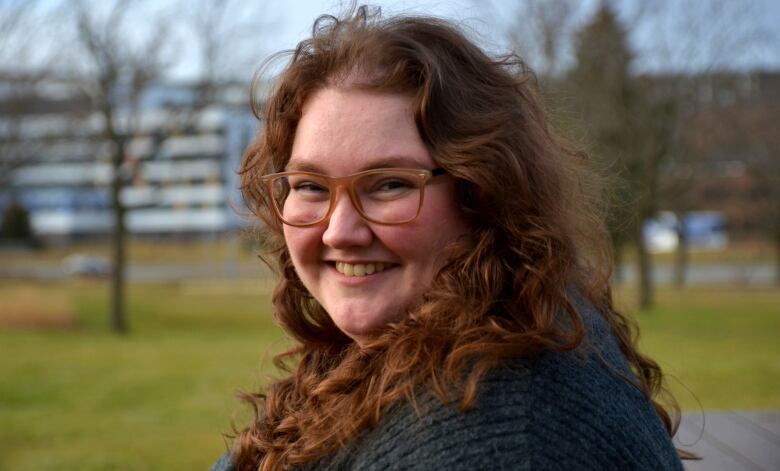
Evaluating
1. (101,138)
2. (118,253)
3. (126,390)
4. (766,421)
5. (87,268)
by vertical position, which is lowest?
(87,268)

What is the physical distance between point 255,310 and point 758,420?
21722mm

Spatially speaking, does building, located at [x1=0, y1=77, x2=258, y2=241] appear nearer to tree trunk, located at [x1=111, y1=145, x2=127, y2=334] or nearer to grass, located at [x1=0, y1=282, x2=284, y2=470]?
tree trunk, located at [x1=111, y1=145, x2=127, y2=334]

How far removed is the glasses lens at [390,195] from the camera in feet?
5.13

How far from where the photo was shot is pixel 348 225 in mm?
1608

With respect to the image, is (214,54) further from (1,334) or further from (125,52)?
(1,334)

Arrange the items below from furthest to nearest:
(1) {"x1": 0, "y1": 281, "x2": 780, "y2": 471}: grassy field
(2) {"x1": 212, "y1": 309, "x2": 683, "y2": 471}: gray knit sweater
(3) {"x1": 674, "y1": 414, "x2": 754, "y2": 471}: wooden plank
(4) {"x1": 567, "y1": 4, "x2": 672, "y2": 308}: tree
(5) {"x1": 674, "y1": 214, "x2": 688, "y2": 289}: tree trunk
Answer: (5) {"x1": 674, "y1": 214, "x2": 688, "y2": 289}: tree trunk → (4) {"x1": 567, "y1": 4, "x2": 672, "y2": 308}: tree → (1) {"x1": 0, "y1": 281, "x2": 780, "y2": 471}: grassy field → (3) {"x1": 674, "y1": 414, "x2": 754, "y2": 471}: wooden plank → (2) {"x1": 212, "y1": 309, "x2": 683, "y2": 471}: gray knit sweater

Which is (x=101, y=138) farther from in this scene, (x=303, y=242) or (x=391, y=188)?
(x=391, y=188)

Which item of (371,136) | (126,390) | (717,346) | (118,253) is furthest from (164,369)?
(371,136)

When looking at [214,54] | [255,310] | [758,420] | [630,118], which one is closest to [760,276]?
[630,118]

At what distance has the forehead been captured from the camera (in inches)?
61.8

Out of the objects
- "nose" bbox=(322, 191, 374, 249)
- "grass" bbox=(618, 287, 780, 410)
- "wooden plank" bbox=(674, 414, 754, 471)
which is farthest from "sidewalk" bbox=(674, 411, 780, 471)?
"nose" bbox=(322, 191, 374, 249)

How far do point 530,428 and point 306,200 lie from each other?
24.9 inches

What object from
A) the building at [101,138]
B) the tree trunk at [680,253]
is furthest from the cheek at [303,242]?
the tree trunk at [680,253]

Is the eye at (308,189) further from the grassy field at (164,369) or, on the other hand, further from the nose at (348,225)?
the grassy field at (164,369)
